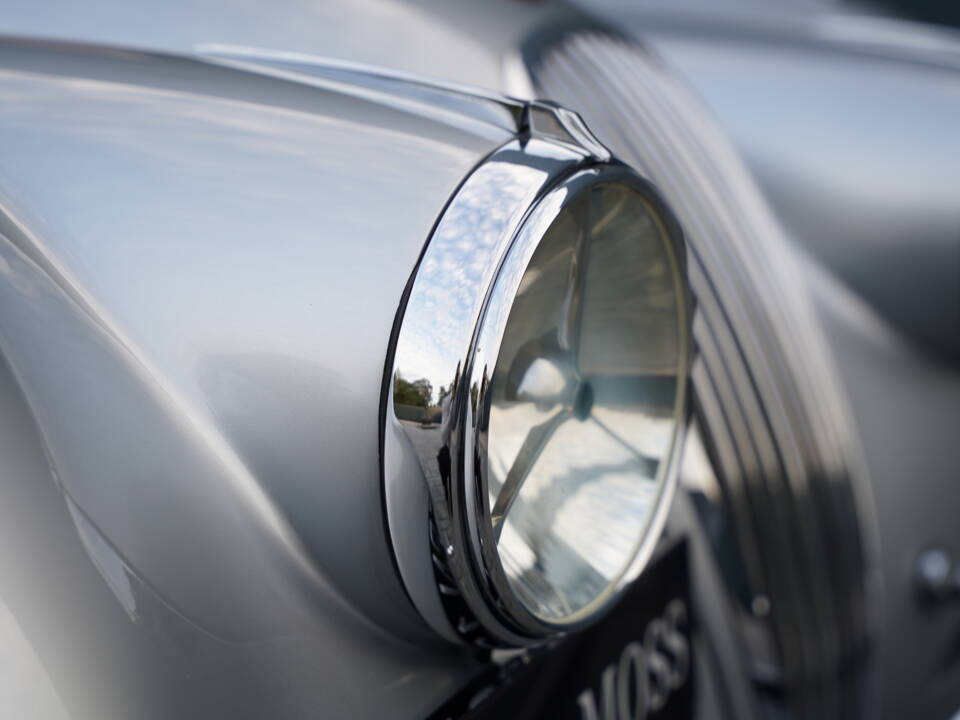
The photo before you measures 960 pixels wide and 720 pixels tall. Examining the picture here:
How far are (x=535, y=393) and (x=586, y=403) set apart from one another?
2.2 inches

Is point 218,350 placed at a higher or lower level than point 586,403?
higher

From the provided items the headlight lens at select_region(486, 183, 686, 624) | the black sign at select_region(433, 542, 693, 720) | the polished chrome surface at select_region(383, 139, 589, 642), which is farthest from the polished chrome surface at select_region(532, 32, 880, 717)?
the polished chrome surface at select_region(383, 139, 589, 642)

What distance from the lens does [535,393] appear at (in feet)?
2.09

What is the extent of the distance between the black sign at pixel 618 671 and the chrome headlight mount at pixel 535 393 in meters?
0.09

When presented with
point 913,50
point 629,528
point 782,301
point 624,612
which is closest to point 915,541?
point 782,301

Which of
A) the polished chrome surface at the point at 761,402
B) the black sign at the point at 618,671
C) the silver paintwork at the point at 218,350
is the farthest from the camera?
the polished chrome surface at the point at 761,402

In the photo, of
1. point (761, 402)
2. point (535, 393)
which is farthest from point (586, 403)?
point (761, 402)

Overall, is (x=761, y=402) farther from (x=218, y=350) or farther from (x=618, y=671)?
(x=218, y=350)

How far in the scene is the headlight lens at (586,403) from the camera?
62 cm

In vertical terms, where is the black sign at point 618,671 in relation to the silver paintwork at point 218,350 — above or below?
below

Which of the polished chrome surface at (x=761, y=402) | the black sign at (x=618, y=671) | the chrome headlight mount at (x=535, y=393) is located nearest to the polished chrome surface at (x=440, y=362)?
the chrome headlight mount at (x=535, y=393)

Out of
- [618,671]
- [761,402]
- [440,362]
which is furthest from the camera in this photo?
[761,402]

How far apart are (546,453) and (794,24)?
53.8 inches

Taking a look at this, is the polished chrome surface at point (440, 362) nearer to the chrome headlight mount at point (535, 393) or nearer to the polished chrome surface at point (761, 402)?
the chrome headlight mount at point (535, 393)
